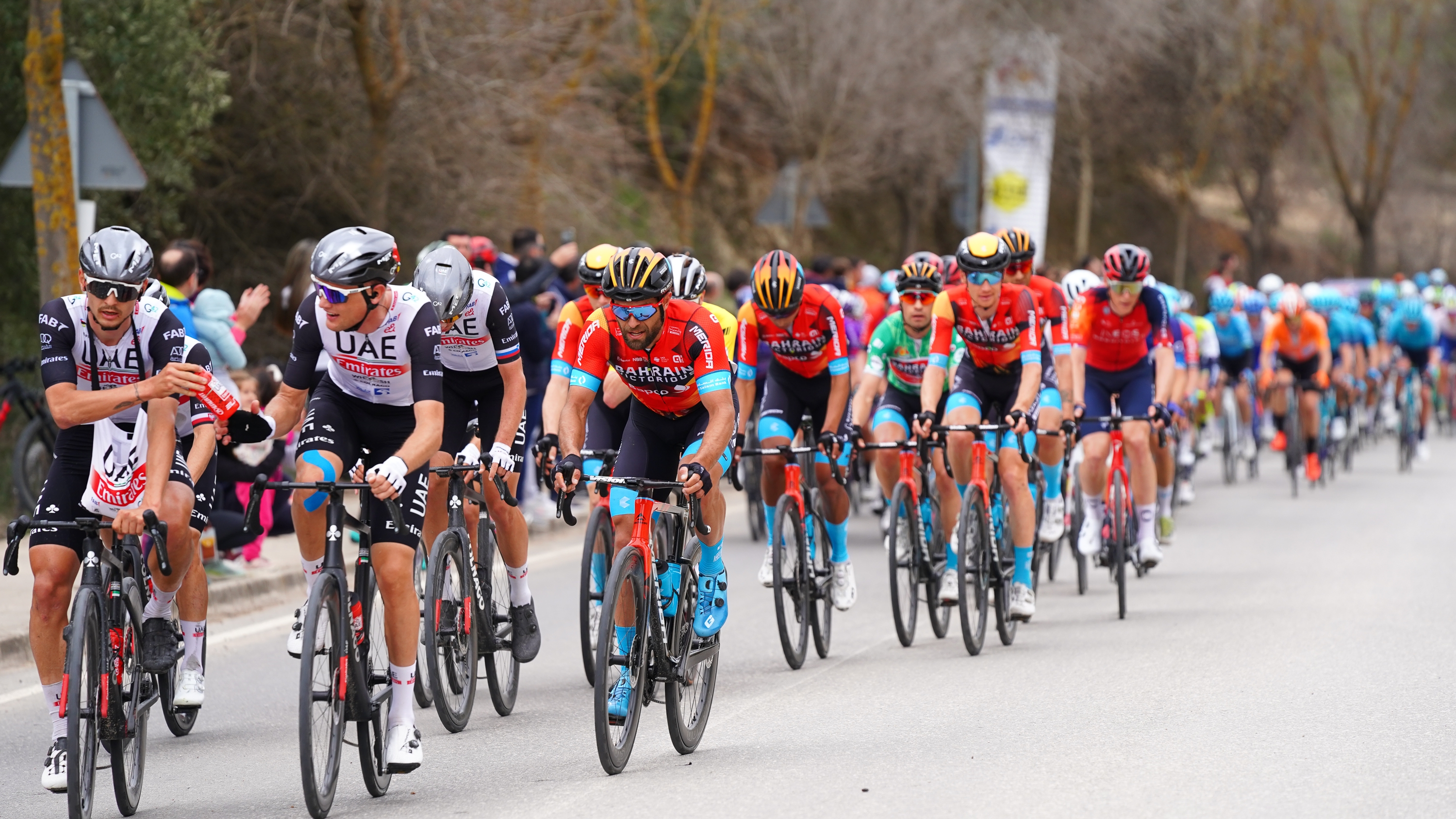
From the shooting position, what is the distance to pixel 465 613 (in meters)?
7.55

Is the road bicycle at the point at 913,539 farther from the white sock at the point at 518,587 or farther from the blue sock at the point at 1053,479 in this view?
the white sock at the point at 518,587

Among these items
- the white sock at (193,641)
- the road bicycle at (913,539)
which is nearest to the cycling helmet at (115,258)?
the white sock at (193,641)

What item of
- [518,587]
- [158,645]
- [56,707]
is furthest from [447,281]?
[56,707]

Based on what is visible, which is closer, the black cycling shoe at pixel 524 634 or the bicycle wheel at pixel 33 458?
the black cycling shoe at pixel 524 634

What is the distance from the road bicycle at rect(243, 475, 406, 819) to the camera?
5633 millimetres

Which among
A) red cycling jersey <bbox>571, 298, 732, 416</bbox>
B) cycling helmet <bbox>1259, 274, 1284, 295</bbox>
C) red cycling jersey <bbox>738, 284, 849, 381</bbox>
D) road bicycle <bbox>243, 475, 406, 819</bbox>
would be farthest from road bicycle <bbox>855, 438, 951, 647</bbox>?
cycling helmet <bbox>1259, 274, 1284, 295</bbox>

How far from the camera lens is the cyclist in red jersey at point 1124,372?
1128 centimetres

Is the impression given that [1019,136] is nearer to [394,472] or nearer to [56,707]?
[394,472]

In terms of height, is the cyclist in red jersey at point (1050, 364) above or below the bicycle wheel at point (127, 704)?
above

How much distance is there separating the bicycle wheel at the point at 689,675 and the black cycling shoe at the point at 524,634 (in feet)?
3.37

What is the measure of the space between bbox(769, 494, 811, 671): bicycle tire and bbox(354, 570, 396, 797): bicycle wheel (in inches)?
107

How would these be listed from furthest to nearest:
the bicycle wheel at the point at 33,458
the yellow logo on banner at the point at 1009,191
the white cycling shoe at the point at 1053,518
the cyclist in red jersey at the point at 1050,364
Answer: the yellow logo on banner at the point at 1009,191 → the bicycle wheel at the point at 33,458 → the white cycling shoe at the point at 1053,518 → the cyclist in red jersey at the point at 1050,364

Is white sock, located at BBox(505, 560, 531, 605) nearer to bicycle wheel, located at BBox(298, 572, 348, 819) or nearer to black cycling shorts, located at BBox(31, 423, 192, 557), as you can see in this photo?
black cycling shorts, located at BBox(31, 423, 192, 557)

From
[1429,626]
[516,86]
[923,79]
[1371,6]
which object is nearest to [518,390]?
[1429,626]
